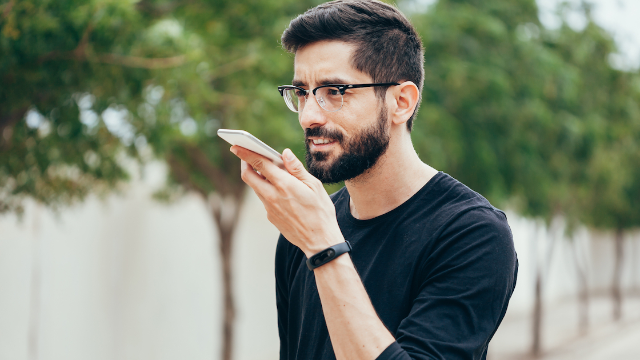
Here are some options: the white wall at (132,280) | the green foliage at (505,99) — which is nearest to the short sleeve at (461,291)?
the white wall at (132,280)

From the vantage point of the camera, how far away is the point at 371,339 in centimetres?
135

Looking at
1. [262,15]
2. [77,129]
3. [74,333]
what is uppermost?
[262,15]

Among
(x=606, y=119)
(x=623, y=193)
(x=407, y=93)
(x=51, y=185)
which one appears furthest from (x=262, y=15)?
(x=623, y=193)

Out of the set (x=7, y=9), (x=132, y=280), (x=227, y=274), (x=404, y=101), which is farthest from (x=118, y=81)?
(x=132, y=280)

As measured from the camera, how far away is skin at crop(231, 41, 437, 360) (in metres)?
1.38

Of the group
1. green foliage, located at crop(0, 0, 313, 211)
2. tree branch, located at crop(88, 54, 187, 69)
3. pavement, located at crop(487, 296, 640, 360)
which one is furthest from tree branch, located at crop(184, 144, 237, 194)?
pavement, located at crop(487, 296, 640, 360)

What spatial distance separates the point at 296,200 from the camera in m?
1.45

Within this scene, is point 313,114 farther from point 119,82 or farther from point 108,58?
point 119,82

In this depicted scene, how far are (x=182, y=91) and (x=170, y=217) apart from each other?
602cm

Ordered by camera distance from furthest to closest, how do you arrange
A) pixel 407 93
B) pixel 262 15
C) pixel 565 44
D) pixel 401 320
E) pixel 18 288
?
pixel 565 44 → pixel 18 288 → pixel 262 15 → pixel 407 93 → pixel 401 320

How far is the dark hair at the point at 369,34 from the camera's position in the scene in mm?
1660

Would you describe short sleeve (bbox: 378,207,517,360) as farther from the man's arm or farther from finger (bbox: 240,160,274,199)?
finger (bbox: 240,160,274,199)

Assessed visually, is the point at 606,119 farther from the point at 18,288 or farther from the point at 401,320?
the point at 401,320

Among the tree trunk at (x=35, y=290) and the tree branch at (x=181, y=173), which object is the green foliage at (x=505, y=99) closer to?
the tree branch at (x=181, y=173)
